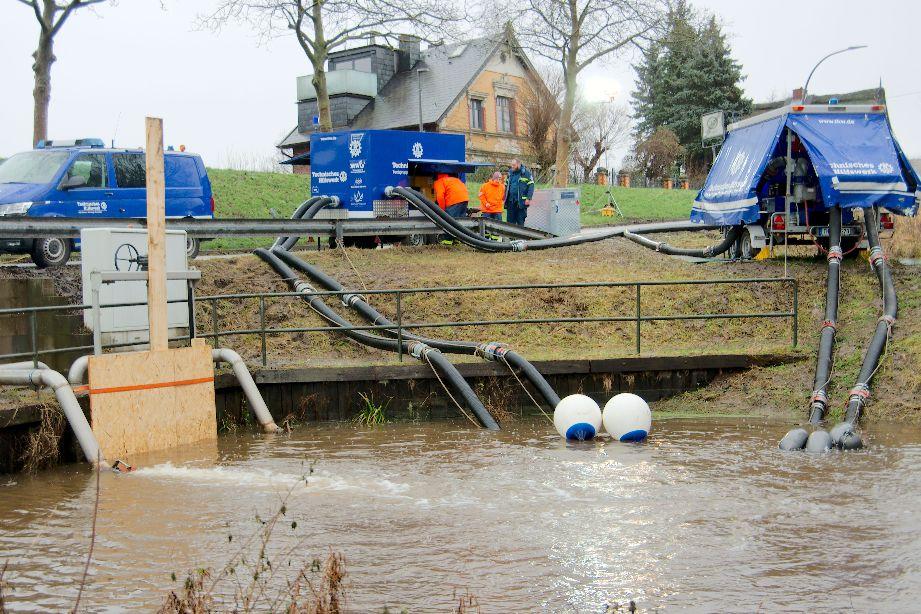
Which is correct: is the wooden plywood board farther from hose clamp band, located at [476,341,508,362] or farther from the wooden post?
hose clamp band, located at [476,341,508,362]

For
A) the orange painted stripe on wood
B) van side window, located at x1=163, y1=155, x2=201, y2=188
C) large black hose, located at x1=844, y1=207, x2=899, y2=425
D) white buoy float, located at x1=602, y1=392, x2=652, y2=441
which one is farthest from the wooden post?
large black hose, located at x1=844, y1=207, x2=899, y2=425

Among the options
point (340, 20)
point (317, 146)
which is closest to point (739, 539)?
point (317, 146)

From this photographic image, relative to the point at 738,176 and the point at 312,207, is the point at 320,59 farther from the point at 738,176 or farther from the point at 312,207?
the point at 738,176

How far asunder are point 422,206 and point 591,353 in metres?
8.16

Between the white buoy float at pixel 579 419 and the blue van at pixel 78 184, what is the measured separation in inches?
341

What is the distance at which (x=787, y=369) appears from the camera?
45.3 ft

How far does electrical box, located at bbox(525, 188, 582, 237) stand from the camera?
80.7 ft

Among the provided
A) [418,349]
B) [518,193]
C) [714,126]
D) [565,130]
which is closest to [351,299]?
[418,349]

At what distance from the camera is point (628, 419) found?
37.7ft

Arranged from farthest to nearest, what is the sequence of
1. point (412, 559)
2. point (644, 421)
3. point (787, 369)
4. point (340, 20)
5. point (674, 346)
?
point (340, 20)
point (674, 346)
point (787, 369)
point (644, 421)
point (412, 559)

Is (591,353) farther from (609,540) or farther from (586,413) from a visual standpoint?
(609,540)

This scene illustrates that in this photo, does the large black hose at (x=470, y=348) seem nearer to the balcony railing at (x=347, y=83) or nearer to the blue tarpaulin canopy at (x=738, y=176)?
the blue tarpaulin canopy at (x=738, y=176)

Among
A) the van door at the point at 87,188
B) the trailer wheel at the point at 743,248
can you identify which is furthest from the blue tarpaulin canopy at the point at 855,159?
the van door at the point at 87,188

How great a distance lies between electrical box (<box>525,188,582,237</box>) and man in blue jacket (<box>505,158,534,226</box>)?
1.96 feet
